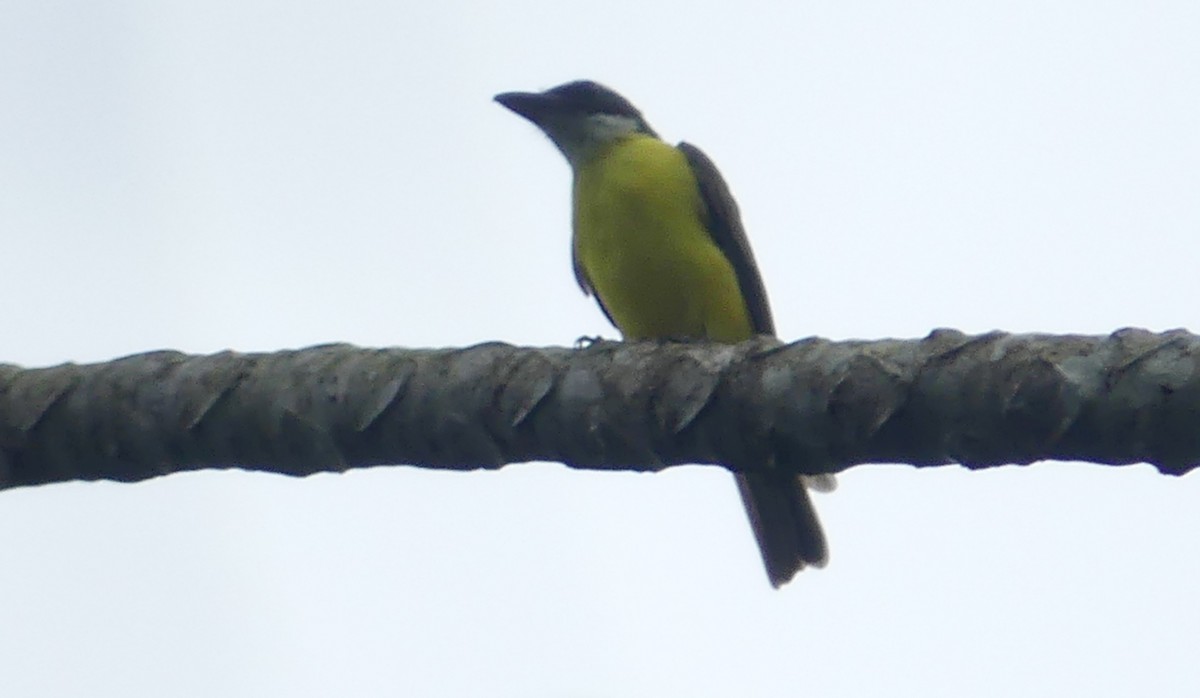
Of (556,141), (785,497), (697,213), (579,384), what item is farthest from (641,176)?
(579,384)

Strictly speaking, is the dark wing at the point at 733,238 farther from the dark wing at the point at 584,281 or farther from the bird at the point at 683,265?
the dark wing at the point at 584,281

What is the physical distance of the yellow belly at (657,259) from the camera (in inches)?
198

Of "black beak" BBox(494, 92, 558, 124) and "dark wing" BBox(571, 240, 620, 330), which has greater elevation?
"black beak" BBox(494, 92, 558, 124)

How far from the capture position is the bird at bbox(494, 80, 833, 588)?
5016 millimetres

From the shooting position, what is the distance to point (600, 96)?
602 cm

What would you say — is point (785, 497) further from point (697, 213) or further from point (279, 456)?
point (279, 456)

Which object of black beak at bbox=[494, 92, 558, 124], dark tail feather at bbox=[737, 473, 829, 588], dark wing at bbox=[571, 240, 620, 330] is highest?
black beak at bbox=[494, 92, 558, 124]

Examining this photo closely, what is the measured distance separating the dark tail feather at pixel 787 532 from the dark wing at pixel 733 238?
0.63m

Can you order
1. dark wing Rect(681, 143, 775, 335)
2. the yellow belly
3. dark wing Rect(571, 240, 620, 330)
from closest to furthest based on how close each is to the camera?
1. the yellow belly
2. dark wing Rect(681, 143, 775, 335)
3. dark wing Rect(571, 240, 620, 330)

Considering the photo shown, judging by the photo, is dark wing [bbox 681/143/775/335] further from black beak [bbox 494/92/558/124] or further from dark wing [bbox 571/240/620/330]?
black beak [bbox 494/92/558/124]

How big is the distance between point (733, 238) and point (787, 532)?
110 centimetres

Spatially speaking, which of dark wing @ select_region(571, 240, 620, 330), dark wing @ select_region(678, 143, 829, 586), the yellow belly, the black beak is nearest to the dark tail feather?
dark wing @ select_region(678, 143, 829, 586)

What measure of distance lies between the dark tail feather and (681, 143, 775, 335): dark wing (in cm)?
63

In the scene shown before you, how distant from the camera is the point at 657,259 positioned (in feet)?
16.5
